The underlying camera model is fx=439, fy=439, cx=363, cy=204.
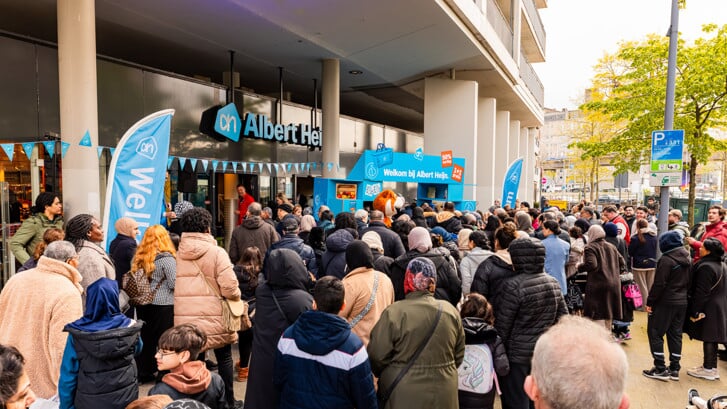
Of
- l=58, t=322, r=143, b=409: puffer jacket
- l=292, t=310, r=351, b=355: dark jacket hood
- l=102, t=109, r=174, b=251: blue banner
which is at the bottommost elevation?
l=58, t=322, r=143, b=409: puffer jacket

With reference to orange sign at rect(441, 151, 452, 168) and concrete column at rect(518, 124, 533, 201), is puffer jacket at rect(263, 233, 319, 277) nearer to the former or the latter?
orange sign at rect(441, 151, 452, 168)

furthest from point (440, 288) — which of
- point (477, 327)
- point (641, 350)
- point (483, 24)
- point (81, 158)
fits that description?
point (483, 24)

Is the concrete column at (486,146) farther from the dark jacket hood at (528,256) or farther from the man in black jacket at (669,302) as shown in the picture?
the dark jacket hood at (528,256)

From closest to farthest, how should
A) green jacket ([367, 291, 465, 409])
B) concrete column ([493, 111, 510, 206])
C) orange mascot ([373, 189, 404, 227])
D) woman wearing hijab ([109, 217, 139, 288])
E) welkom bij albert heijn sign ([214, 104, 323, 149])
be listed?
green jacket ([367, 291, 465, 409]), woman wearing hijab ([109, 217, 139, 288]), orange mascot ([373, 189, 404, 227]), welkom bij albert heijn sign ([214, 104, 323, 149]), concrete column ([493, 111, 510, 206])

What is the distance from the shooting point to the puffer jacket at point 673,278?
5.40 metres

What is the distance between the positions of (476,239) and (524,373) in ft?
5.93

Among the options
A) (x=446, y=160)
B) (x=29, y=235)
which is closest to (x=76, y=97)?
(x=29, y=235)

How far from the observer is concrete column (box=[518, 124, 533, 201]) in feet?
106

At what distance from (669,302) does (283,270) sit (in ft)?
16.3

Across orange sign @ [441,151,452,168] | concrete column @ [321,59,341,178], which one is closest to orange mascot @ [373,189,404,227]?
orange sign @ [441,151,452,168]

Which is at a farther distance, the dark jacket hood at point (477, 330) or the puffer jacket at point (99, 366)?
the dark jacket hood at point (477, 330)

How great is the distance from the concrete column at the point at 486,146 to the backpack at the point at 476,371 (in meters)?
19.3

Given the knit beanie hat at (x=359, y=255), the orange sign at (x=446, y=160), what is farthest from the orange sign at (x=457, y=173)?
the knit beanie hat at (x=359, y=255)

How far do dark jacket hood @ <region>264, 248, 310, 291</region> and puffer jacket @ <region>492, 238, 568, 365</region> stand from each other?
1817 millimetres
